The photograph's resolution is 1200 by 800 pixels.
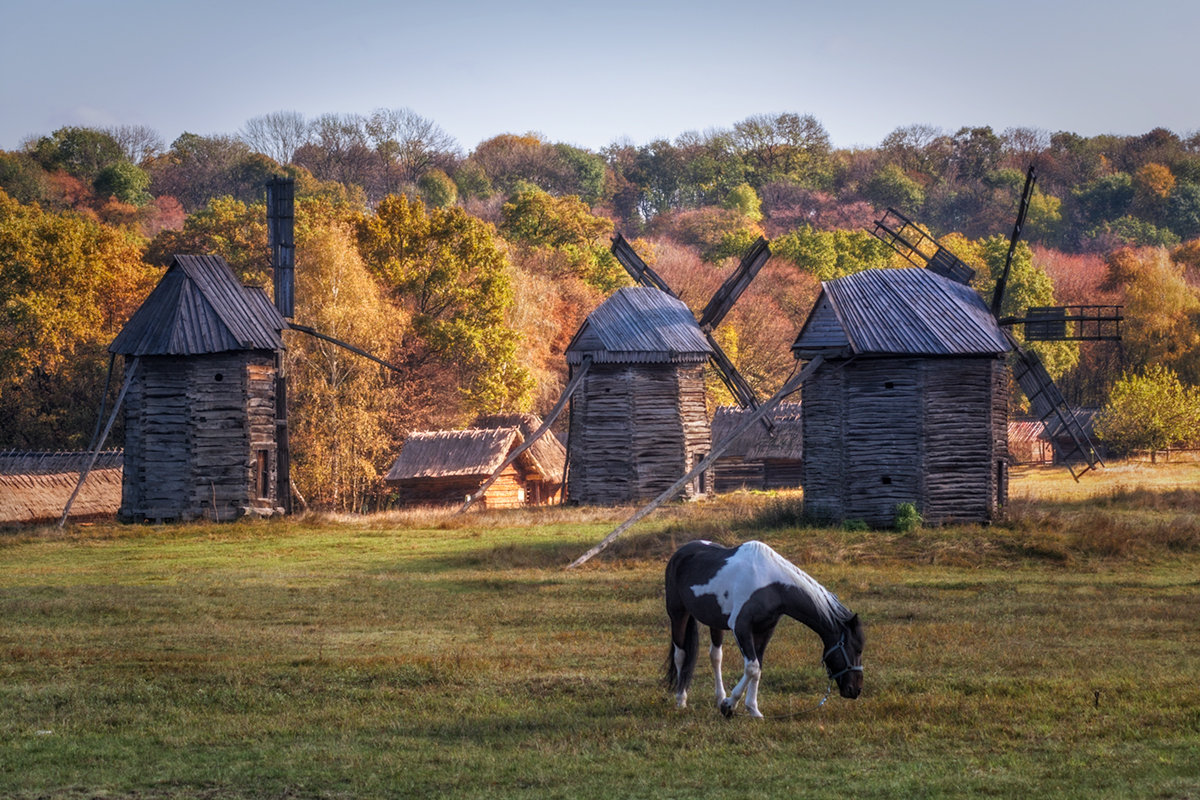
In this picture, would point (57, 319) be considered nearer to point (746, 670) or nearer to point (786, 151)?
point (746, 670)

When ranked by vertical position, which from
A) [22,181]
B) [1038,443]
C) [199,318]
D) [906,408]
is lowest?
[1038,443]

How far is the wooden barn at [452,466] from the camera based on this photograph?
54375 mm

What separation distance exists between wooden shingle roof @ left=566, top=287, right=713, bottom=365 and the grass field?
1543 centimetres

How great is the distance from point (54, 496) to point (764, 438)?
1275 inches

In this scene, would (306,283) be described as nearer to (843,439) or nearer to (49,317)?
(49,317)

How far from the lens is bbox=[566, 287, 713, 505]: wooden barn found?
48906 millimetres

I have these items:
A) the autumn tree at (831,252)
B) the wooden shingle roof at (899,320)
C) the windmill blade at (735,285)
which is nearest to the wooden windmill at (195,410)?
the windmill blade at (735,285)

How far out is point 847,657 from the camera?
14.5m

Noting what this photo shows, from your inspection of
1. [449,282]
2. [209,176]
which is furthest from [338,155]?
[449,282]

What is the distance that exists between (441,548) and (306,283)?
27369 millimetres

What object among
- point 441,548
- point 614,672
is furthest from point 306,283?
point 614,672

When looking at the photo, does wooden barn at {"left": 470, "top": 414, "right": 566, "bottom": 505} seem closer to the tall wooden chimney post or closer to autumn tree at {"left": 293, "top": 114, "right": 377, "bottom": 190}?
the tall wooden chimney post

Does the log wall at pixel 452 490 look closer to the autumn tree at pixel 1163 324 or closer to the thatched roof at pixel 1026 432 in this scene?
the thatched roof at pixel 1026 432

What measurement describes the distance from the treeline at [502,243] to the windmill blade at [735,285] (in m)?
15.8
